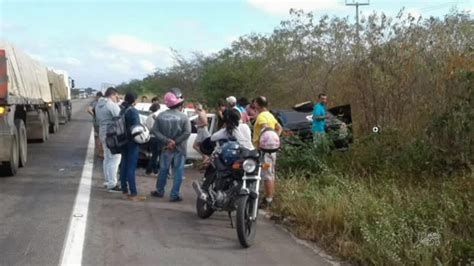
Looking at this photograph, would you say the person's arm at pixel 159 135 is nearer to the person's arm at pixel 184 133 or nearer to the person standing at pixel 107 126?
the person's arm at pixel 184 133

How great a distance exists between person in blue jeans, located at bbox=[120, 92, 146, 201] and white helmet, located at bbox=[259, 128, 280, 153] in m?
2.09

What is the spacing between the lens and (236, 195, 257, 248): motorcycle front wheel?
21.5 feet

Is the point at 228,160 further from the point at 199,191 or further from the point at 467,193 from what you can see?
the point at 467,193

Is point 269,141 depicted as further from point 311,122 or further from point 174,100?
point 311,122

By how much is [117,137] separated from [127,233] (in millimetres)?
2672

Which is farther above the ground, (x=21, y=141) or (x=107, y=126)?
(x=107, y=126)

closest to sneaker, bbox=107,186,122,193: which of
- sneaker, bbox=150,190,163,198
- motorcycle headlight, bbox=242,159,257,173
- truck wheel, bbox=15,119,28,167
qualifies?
sneaker, bbox=150,190,163,198

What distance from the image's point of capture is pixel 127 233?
7.17 meters

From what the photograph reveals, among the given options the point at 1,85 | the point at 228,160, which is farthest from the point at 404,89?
the point at 1,85

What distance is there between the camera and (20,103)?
12586mm

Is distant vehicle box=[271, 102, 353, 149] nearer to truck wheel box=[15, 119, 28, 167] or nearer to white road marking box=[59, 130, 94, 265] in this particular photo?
white road marking box=[59, 130, 94, 265]

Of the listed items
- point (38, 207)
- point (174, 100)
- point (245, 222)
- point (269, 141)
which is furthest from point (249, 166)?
point (38, 207)

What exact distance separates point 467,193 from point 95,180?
6779 mm

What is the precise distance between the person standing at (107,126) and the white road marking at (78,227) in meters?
0.40
